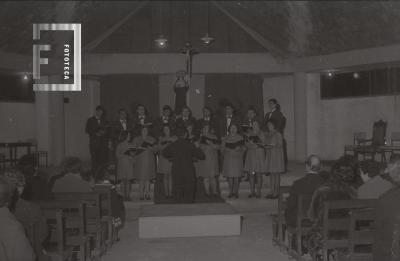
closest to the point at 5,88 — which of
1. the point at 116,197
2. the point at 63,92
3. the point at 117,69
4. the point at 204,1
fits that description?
the point at 63,92

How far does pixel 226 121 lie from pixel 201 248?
4410mm

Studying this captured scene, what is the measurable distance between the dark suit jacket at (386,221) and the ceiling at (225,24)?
8425 mm

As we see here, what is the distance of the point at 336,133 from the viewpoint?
52.4 feet

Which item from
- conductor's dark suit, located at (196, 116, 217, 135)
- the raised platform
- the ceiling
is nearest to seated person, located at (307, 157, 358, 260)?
the raised platform

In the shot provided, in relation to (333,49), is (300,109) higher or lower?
lower

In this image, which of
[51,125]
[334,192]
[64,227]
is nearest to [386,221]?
[334,192]

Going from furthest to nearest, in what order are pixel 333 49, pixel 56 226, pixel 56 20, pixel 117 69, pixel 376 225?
pixel 117 69, pixel 333 49, pixel 56 20, pixel 56 226, pixel 376 225

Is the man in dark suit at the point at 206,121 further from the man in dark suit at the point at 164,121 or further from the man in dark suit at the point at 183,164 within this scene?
the man in dark suit at the point at 183,164

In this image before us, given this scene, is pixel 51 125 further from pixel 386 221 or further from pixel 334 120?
pixel 386 221

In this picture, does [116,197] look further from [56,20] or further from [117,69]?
[117,69]

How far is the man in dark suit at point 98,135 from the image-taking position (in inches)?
447

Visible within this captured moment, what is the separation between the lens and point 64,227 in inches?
201

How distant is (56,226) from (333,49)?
10699 mm

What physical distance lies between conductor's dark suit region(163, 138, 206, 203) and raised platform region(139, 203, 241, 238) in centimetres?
129
